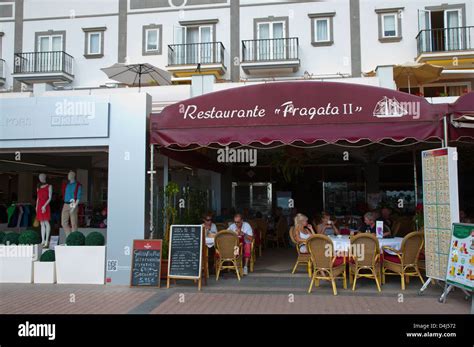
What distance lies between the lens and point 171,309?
5.88 meters

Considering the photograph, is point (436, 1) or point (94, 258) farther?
point (436, 1)

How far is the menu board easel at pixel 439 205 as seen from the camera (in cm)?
628

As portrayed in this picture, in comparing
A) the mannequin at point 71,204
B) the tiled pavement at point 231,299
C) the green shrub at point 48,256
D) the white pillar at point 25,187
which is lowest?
the tiled pavement at point 231,299

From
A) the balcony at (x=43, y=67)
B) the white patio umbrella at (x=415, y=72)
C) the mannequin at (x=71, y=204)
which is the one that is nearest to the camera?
the mannequin at (x=71, y=204)

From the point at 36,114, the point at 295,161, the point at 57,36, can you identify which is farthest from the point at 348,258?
the point at 57,36

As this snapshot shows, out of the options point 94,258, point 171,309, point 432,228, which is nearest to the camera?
point 171,309

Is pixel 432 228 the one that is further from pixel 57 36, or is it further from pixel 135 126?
pixel 57 36

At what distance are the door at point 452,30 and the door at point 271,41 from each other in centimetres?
691

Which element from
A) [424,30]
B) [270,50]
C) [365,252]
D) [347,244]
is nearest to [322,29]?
[270,50]

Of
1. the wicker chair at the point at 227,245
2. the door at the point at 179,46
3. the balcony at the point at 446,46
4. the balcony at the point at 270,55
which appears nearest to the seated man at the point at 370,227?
the wicker chair at the point at 227,245

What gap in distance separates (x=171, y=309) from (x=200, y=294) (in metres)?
0.90

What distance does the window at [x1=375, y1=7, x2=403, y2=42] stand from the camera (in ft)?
59.3

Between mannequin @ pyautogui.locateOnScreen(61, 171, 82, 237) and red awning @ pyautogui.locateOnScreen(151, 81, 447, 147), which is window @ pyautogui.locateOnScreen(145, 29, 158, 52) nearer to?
mannequin @ pyautogui.locateOnScreen(61, 171, 82, 237)

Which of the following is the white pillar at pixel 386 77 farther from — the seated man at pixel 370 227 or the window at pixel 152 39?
the window at pixel 152 39
